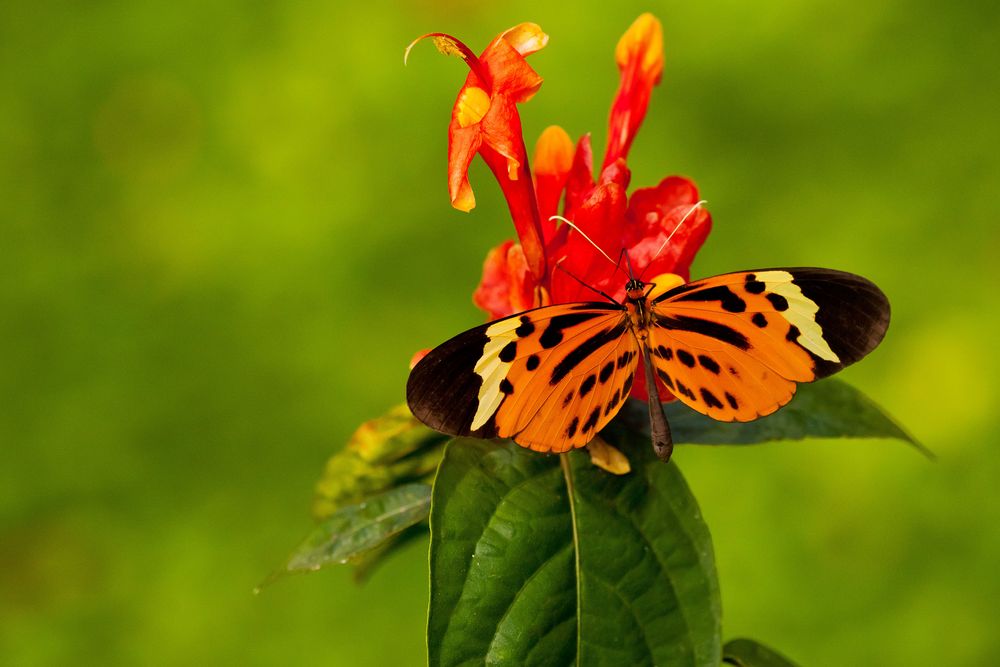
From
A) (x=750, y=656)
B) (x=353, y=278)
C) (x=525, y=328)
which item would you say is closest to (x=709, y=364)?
(x=525, y=328)

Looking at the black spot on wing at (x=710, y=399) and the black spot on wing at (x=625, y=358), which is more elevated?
the black spot on wing at (x=625, y=358)

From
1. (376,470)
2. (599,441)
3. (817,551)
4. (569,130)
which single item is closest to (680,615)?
(599,441)

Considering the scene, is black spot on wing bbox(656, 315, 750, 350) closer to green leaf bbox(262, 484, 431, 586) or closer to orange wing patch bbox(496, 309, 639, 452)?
orange wing patch bbox(496, 309, 639, 452)

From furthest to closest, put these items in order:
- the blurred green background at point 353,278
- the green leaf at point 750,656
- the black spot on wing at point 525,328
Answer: the blurred green background at point 353,278
the green leaf at point 750,656
the black spot on wing at point 525,328

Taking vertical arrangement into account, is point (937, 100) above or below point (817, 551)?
above

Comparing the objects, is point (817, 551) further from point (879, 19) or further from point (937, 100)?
point (879, 19)

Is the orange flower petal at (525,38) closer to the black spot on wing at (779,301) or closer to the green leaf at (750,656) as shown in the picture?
the black spot on wing at (779,301)

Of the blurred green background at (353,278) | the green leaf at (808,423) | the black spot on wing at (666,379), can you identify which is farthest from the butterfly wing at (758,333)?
the blurred green background at (353,278)
